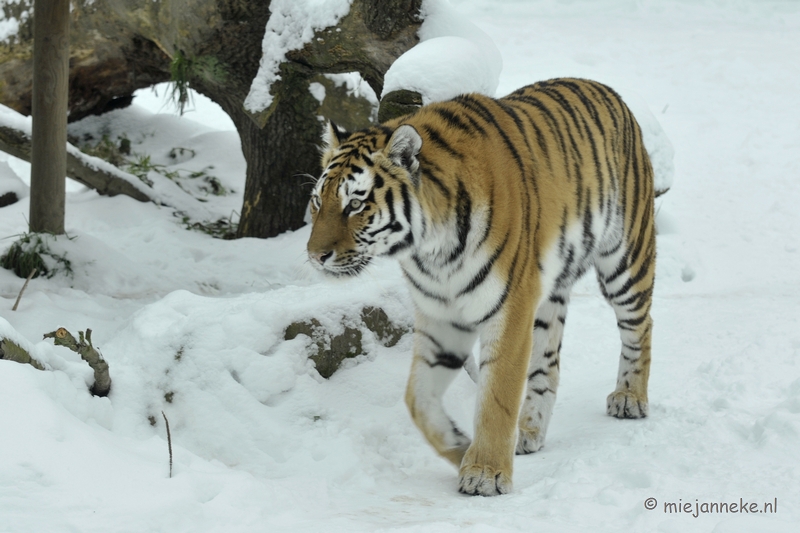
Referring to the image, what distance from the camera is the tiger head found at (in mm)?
2943

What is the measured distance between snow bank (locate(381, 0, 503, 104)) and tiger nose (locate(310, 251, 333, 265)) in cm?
152

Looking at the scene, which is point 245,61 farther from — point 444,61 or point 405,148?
point 405,148

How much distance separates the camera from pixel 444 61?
4.19 m

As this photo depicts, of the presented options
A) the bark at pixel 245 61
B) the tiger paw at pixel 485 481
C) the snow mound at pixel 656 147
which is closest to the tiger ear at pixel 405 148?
the tiger paw at pixel 485 481

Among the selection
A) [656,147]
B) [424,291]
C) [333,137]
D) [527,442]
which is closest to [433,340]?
[424,291]

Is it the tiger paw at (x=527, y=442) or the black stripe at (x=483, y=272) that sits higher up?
the black stripe at (x=483, y=272)

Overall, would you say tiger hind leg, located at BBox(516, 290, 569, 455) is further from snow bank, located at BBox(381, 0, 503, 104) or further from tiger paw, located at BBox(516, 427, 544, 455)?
snow bank, located at BBox(381, 0, 503, 104)

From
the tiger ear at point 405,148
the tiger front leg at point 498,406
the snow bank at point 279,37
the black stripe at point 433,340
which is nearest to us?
the tiger ear at point 405,148

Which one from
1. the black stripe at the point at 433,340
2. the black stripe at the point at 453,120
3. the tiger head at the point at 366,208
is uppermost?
the black stripe at the point at 453,120

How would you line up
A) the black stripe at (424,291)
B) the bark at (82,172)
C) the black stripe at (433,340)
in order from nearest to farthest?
1. the black stripe at (424,291)
2. the black stripe at (433,340)
3. the bark at (82,172)

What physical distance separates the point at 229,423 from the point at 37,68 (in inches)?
111

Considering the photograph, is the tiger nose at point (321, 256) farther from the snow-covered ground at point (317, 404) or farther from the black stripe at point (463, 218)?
the black stripe at point (463, 218)

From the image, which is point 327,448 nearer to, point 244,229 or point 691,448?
point 691,448

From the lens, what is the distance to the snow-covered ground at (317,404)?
2463 millimetres
